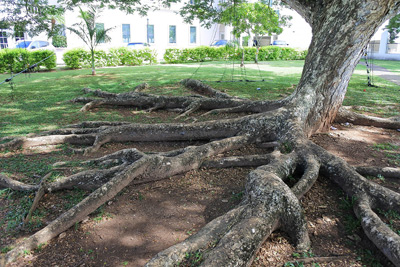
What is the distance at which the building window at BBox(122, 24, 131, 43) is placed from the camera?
28422 mm

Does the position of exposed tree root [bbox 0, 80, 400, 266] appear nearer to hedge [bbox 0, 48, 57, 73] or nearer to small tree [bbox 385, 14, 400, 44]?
hedge [bbox 0, 48, 57, 73]

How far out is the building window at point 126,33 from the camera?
1119 inches

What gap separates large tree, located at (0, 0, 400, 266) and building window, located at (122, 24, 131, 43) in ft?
78.2

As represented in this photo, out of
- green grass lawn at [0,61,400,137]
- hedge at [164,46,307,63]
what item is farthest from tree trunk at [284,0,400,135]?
hedge at [164,46,307,63]

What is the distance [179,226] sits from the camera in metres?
3.26

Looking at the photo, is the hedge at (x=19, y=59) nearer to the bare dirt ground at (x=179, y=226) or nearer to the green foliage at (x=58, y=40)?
the green foliage at (x=58, y=40)

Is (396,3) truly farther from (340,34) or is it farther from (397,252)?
(397,252)

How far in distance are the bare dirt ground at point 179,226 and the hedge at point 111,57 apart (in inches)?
701

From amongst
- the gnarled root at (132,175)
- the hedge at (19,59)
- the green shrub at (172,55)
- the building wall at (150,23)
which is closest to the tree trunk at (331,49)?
the gnarled root at (132,175)

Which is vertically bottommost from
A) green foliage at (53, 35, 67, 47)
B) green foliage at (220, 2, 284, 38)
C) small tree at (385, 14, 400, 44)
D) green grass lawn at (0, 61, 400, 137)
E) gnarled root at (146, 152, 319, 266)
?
gnarled root at (146, 152, 319, 266)

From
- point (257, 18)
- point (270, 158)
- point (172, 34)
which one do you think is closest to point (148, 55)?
point (172, 34)

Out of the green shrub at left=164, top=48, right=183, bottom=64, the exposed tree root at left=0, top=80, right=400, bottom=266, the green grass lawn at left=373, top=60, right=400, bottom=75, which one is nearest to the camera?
the exposed tree root at left=0, top=80, right=400, bottom=266

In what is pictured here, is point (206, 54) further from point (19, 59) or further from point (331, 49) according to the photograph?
point (331, 49)

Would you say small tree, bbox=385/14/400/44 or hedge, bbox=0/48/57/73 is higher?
small tree, bbox=385/14/400/44
